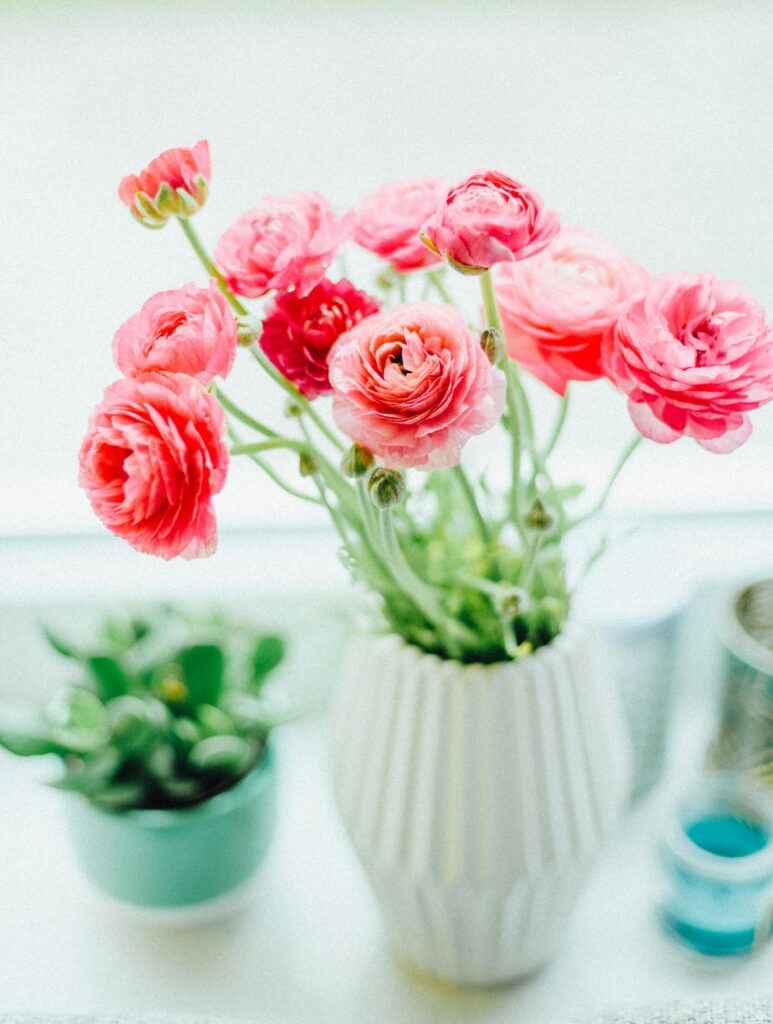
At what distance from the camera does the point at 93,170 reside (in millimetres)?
712

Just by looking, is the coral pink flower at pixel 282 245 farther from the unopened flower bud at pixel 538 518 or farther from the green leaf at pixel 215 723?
the green leaf at pixel 215 723

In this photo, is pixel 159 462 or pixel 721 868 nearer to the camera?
pixel 159 462

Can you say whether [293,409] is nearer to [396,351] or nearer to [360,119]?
[396,351]

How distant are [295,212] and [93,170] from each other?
0.36 metres

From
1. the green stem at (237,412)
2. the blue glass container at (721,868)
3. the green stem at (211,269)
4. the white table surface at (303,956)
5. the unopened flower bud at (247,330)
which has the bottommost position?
the white table surface at (303,956)

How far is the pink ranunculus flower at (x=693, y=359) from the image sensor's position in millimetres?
372

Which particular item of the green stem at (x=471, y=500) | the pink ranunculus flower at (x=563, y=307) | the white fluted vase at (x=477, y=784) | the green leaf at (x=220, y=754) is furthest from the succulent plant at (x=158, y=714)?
the pink ranunculus flower at (x=563, y=307)

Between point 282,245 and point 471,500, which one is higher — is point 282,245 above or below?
above

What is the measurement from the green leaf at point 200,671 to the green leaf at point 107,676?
0.13 ft

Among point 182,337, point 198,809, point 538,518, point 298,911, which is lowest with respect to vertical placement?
point 298,911

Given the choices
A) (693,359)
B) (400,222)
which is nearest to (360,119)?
(400,222)

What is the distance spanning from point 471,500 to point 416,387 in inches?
5.3

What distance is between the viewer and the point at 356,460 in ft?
1.28

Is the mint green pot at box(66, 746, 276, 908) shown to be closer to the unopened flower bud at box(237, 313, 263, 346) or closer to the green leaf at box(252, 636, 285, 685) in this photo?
the green leaf at box(252, 636, 285, 685)
